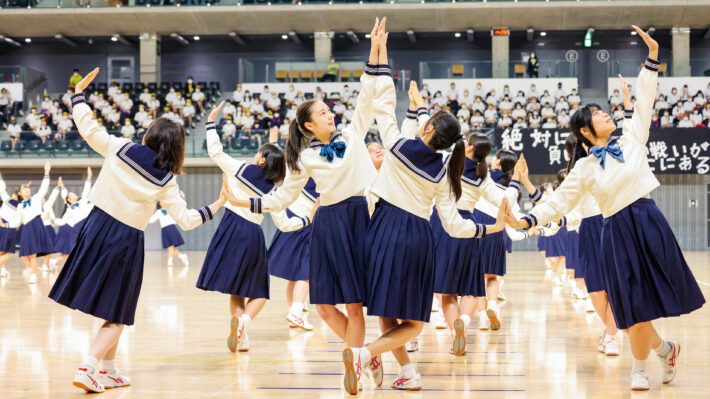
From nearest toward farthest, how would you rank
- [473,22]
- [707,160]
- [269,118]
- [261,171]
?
[261,171] → [707,160] → [269,118] → [473,22]

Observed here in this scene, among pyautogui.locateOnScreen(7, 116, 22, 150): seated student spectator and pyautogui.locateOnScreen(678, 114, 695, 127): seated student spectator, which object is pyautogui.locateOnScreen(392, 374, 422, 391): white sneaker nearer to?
pyautogui.locateOnScreen(678, 114, 695, 127): seated student spectator

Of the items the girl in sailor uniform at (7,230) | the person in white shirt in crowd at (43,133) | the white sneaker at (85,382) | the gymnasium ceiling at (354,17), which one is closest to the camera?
the white sneaker at (85,382)

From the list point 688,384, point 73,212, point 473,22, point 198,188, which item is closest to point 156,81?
point 198,188

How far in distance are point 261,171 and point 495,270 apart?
2.55 metres

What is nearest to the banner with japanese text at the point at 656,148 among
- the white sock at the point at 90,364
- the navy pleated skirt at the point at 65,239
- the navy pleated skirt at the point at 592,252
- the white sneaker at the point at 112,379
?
the navy pleated skirt at the point at 65,239

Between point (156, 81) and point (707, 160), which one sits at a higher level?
point (156, 81)

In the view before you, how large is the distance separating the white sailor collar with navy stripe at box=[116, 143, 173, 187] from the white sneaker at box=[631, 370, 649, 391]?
2943 mm

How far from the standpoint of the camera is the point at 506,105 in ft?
69.2

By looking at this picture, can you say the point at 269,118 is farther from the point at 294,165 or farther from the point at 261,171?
the point at 294,165

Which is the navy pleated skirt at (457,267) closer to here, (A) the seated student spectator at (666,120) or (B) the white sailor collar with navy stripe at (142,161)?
(B) the white sailor collar with navy stripe at (142,161)

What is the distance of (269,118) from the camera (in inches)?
835

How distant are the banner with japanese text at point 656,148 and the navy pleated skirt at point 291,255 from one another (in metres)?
12.5

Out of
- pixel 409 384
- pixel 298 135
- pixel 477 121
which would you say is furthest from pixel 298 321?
pixel 477 121

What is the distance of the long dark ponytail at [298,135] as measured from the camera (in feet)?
14.3
